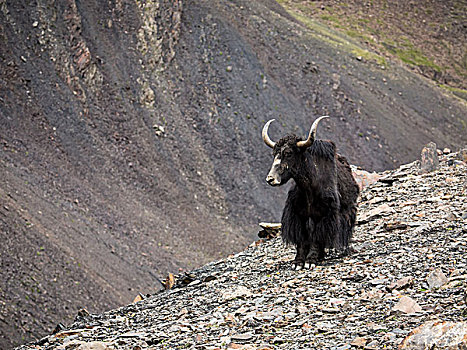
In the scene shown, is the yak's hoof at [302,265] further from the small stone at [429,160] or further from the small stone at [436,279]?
the small stone at [429,160]

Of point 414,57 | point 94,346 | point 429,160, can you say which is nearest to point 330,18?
point 414,57

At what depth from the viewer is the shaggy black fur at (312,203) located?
40.4 ft

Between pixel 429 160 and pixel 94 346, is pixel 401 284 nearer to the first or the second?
pixel 94 346

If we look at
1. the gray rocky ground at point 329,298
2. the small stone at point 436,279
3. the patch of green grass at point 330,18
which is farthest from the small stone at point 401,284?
the patch of green grass at point 330,18

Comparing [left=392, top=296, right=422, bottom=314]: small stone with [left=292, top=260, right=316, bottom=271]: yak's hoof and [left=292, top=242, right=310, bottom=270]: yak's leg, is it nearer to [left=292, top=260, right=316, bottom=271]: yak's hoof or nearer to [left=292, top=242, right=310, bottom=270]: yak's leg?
[left=292, top=260, right=316, bottom=271]: yak's hoof

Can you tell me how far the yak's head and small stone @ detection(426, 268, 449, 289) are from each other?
3.70 metres

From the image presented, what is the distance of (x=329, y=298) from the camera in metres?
9.68

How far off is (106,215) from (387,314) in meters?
26.1

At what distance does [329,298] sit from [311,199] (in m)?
3.20

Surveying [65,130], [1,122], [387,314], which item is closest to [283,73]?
[65,130]

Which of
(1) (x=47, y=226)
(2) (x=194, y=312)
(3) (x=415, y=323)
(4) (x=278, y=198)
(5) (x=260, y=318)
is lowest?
(3) (x=415, y=323)

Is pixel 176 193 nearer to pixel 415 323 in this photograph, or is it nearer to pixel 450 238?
pixel 450 238

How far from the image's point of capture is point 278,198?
1651 inches

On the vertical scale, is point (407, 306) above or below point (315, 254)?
below
